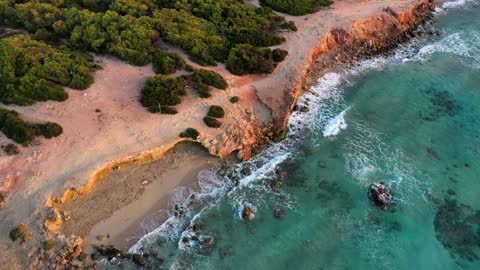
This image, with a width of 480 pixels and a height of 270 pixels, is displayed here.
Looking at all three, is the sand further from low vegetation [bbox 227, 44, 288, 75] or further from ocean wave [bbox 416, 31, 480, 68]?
ocean wave [bbox 416, 31, 480, 68]

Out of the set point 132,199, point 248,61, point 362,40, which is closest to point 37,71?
point 132,199

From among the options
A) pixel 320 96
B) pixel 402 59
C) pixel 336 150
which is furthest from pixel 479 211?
pixel 402 59

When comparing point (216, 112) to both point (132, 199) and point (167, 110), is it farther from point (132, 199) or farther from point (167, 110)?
point (132, 199)

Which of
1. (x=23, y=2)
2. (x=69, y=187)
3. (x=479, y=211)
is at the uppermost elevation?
(x=23, y=2)

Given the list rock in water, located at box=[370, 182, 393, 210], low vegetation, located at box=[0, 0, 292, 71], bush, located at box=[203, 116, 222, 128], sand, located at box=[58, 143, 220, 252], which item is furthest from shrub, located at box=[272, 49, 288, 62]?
rock in water, located at box=[370, 182, 393, 210]

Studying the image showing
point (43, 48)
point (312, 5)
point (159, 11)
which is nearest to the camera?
point (43, 48)

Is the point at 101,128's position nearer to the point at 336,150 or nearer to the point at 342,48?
the point at 336,150

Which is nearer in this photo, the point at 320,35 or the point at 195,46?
the point at 195,46
